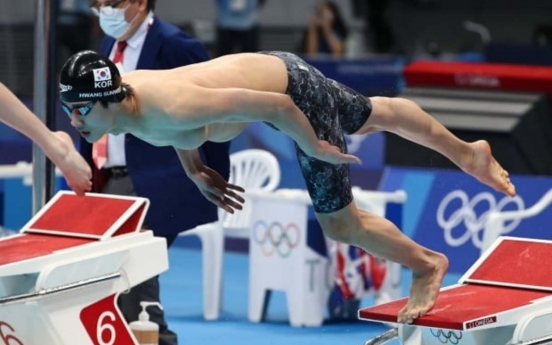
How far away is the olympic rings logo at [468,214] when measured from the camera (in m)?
8.75

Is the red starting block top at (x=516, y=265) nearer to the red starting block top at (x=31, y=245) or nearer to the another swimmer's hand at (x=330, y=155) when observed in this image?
the another swimmer's hand at (x=330, y=155)

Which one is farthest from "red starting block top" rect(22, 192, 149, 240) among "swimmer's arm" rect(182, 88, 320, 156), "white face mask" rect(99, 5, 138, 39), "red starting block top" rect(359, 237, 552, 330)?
"red starting block top" rect(359, 237, 552, 330)

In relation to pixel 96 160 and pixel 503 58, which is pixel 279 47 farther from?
pixel 96 160

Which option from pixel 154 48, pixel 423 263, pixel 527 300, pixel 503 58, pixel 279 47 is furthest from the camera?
pixel 279 47

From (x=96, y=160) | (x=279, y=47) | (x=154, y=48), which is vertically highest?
(x=154, y=48)

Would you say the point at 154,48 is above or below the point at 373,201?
above

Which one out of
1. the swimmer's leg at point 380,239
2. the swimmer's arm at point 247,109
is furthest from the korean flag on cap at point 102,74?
the swimmer's leg at point 380,239

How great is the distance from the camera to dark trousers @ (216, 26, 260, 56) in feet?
49.6

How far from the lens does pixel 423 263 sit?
5484 millimetres

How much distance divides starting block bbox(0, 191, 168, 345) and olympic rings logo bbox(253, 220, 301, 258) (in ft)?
7.15

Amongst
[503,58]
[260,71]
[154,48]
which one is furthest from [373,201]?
[503,58]

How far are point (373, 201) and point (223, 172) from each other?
1.88 metres

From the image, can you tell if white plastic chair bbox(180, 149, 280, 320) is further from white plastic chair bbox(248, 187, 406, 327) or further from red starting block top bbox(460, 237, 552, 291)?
red starting block top bbox(460, 237, 552, 291)

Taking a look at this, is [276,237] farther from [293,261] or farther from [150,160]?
[150,160]
